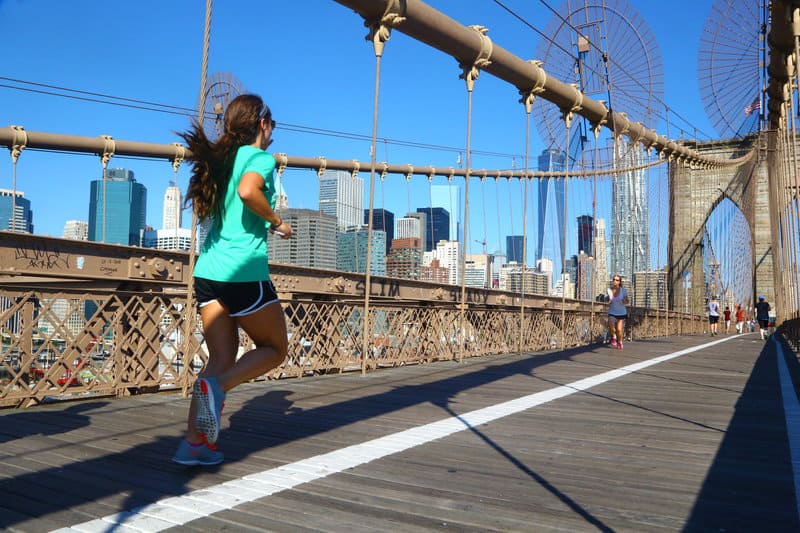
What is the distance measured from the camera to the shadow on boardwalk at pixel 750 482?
223 centimetres

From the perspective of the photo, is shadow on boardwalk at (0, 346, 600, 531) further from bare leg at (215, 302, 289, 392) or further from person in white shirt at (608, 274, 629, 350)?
person in white shirt at (608, 274, 629, 350)

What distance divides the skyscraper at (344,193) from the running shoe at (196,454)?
19.4 m

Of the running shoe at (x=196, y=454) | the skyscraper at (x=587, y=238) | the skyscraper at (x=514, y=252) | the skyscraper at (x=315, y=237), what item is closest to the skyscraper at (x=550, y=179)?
the skyscraper at (x=587, y=238)

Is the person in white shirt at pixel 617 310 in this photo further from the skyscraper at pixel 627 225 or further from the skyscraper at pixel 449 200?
the skyscraper at pixel 449 200

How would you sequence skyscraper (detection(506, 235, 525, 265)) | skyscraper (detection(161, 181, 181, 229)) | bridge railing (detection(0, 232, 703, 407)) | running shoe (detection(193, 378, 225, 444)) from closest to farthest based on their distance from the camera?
running shoe (detection(193, 378, 225, 444))
bridge railing (detection(0, 232, 703, 407))
skyscraper (detection(161, 181, 181, 229))
skyscraper (detection(506, 235, 525, 265))

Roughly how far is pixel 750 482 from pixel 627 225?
70.1ft

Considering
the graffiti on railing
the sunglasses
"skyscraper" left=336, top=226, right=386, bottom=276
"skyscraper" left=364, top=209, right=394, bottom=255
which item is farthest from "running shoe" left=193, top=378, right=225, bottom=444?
"skyscraper" left=336, top=226, right=386, bottom=276

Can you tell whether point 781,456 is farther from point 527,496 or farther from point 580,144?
point 580,144

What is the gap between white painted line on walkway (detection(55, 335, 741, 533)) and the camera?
210 centimetres

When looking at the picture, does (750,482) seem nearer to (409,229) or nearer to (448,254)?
(448,254)

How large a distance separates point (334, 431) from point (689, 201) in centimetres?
3895

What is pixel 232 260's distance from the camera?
2963 mm

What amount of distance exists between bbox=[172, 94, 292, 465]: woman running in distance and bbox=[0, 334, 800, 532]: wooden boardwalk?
0.35 m

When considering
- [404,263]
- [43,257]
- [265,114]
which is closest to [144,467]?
[265,114]
